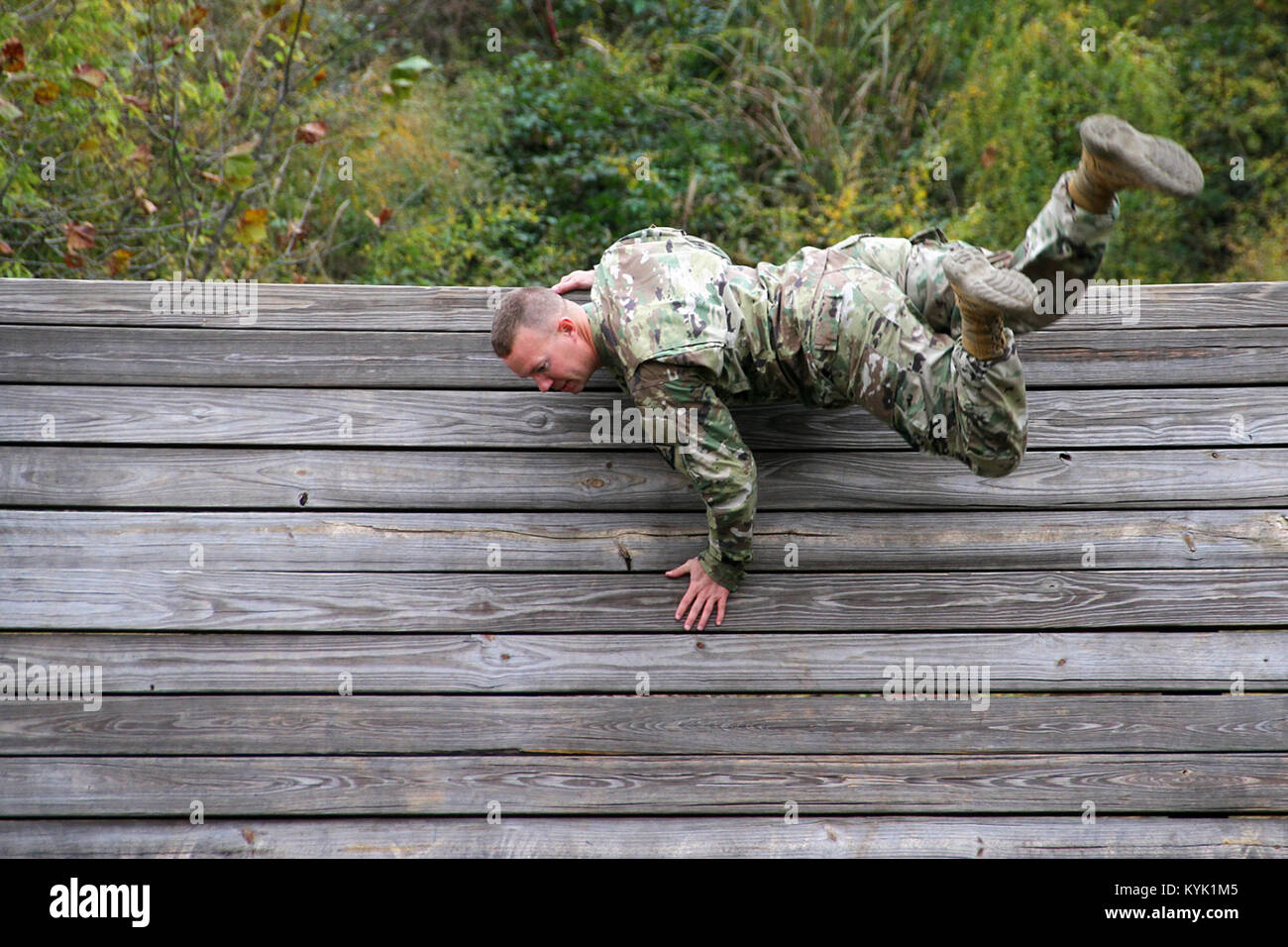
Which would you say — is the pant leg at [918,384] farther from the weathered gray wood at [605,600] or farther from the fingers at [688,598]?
the fingers at [688,598]

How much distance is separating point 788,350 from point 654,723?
1.11 metres

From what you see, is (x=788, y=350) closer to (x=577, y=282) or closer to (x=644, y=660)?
(x=577, y=282)

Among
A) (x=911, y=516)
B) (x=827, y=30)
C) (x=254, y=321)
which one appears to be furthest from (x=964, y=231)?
(x=254, y=321)

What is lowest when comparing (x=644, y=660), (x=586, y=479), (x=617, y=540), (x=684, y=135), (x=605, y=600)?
(x=644, y=660)

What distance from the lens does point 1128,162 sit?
2.16 metres

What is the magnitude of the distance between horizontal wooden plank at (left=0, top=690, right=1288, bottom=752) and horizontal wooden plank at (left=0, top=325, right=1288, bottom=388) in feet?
2.90

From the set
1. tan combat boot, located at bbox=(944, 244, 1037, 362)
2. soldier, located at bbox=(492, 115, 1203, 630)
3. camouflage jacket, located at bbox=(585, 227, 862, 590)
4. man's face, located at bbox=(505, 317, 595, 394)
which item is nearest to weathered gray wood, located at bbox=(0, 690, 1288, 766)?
soldier, located at bbox=(492, 115, 1203, 630)

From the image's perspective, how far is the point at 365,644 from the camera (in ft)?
9.58

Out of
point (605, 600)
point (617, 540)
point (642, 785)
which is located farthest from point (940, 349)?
point (642, 785)

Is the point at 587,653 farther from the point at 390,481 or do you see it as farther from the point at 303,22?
the point at 303,22

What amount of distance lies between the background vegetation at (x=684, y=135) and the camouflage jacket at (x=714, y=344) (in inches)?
90.4

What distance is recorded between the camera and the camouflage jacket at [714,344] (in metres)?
2.66

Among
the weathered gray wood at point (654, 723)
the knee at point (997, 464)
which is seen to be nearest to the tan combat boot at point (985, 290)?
the knee at point (997, 464)

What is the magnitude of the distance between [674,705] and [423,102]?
16.2ft
